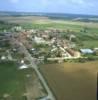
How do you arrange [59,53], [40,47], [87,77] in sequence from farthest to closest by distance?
[40,47] → [59,53] → [87,77]

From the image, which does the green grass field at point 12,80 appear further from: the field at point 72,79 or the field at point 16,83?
the field at point 72,79

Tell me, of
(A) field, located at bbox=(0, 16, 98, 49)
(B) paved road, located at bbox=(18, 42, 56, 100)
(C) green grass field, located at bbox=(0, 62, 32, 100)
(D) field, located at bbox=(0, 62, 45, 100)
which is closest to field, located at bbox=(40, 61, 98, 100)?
(B) paved road, located at bbox=(18, 42, 56, 100)

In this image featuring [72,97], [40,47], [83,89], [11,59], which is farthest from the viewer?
[40,47]

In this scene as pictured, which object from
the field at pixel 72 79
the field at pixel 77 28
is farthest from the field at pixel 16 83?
the field at pixel 77 28

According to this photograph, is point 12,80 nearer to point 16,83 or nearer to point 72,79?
point 16,83

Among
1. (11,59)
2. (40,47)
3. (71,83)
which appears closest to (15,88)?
(71,83)

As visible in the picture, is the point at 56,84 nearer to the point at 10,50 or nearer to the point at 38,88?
the point at 38,88

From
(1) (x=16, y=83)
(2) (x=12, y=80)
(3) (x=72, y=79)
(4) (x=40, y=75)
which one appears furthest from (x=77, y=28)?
(1) (x=16, y=83)

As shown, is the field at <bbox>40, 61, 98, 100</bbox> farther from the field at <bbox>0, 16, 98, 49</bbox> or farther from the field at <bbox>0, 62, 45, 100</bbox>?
the field at <bbox>0, 16, 98, 49</bbox>
